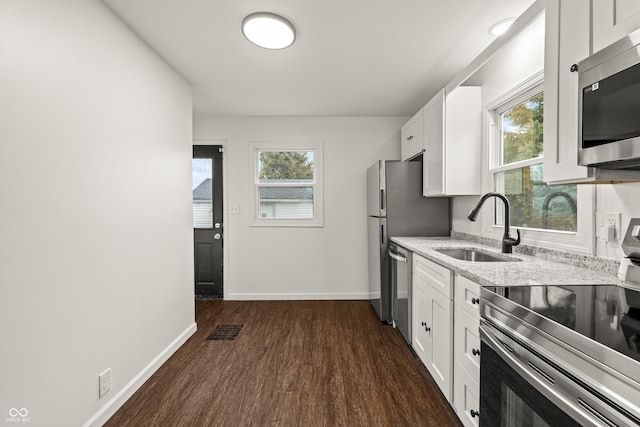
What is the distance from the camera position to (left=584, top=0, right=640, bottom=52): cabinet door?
3.35 feet

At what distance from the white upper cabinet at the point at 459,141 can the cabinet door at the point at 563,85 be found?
3.94ft

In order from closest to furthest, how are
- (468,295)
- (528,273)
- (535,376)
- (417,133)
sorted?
(535,376) < (528,273) < (468,295) < (417,133)

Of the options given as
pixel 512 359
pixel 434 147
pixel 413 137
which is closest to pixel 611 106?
pixel 512 359

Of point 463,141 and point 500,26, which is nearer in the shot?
point 500,26

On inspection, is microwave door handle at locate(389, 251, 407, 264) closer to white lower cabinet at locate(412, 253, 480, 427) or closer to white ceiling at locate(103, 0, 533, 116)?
white lower cabinet at locate(412, 253, 480, 427)

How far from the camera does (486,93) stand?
2523mm

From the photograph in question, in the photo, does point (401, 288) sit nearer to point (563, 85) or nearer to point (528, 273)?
point (528, 273)

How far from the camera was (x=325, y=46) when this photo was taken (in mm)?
2281

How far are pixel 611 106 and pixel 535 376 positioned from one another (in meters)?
0.95

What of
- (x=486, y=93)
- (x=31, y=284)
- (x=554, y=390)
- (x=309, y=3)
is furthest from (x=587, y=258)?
(x=31, y=284)

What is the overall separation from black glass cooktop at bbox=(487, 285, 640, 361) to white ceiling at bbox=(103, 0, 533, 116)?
1648mm

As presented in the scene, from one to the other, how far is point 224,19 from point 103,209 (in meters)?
1.40

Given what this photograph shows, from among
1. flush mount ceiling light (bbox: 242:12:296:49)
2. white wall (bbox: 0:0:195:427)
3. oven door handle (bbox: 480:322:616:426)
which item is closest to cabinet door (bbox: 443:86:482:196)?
flush mount ceiling light (bbox: 242:12:296:49)

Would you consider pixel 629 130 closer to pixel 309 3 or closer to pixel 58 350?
pixel 309 3
